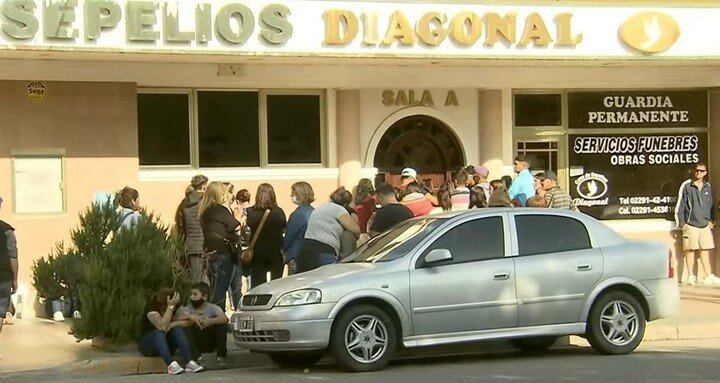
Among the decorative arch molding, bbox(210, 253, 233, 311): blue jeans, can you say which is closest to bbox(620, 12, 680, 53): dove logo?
the decorative arch molding

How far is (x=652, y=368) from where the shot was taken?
12.0 meters

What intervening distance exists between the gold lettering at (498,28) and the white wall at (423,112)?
6.88 ft

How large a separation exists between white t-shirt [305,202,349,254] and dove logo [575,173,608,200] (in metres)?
7.47

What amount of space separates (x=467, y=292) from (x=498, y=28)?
645 centimetres

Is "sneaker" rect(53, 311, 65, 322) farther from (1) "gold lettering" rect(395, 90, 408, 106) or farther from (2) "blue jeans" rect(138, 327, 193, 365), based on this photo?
(1) "gold lettering" rect(395, 90, 408, 106)

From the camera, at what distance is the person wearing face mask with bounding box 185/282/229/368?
1287 cm

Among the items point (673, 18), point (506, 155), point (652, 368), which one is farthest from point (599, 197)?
point (652, 368)

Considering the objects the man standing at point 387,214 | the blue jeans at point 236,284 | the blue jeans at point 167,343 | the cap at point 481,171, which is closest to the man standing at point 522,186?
the cap at point 481,171

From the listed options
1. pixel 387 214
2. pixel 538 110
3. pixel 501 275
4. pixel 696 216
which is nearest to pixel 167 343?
pixel 387 214

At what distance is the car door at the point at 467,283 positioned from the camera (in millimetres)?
12297

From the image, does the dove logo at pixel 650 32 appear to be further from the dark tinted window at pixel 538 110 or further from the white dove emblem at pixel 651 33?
the dark tinted window at pixel 538 110

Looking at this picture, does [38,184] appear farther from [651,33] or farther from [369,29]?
[651,33]

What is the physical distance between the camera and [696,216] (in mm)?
20469

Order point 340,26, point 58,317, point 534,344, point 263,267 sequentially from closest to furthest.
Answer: point 534,344, point 263,267, point 58,317, point 340,26
